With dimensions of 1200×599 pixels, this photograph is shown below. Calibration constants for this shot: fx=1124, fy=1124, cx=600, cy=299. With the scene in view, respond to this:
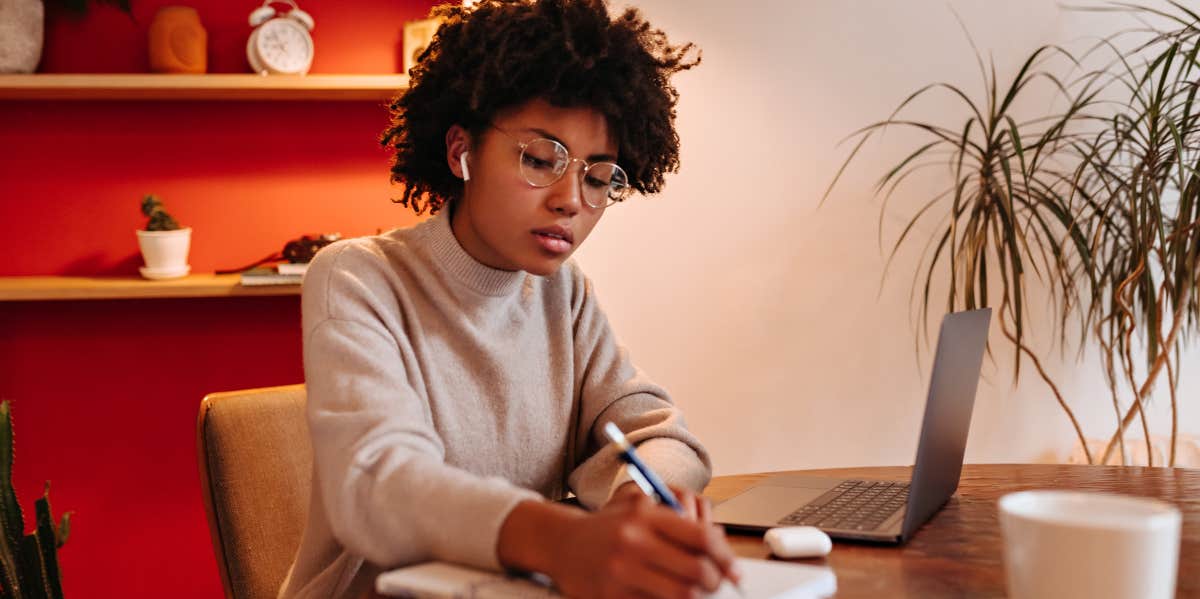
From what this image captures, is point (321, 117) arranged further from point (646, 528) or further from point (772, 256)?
point (646, 528)

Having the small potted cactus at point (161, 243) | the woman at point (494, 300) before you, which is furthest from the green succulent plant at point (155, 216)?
the woman at point (494, 300)

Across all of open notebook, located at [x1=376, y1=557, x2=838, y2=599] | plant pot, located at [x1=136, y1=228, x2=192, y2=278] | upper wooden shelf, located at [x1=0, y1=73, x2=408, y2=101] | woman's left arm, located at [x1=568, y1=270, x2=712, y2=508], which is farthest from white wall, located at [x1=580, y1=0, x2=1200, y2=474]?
open notebook, located at [x1=376, y1=557, x2=838, y2=599]

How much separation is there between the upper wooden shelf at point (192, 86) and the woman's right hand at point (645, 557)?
2.10m

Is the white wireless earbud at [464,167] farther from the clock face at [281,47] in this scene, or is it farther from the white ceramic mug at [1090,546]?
the clock face at [281,47]

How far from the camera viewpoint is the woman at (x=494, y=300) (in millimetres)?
1099

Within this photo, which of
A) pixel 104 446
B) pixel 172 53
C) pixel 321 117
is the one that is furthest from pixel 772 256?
pixel 104 446

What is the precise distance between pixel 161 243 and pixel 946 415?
2.22 metres

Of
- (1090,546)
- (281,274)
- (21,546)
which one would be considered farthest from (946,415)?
(281,274)

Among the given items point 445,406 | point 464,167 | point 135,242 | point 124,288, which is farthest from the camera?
point 135,242

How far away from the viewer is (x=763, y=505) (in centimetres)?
122

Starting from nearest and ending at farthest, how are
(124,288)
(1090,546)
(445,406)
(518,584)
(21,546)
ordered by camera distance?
(1090,546) → (518,584) → (445,406) → (21,546) → (124,288)

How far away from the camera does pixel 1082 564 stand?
27.4 inches

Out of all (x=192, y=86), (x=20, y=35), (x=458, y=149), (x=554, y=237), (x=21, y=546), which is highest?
(x=20, y=35)

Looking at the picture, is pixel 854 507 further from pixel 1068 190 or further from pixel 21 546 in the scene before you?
pixel 1068 190
